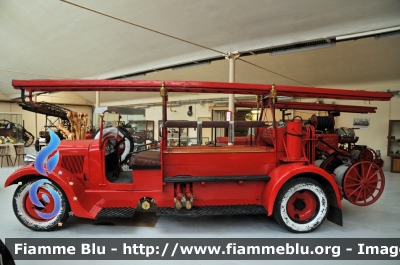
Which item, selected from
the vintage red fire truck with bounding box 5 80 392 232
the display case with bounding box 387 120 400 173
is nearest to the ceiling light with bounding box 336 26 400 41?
the vintage red fire truck with bounding box 5 80 392 232

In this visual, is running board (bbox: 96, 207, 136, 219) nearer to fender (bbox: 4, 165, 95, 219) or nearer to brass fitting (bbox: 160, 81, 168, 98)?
fender (bbox: 4, 165, 95, 219)

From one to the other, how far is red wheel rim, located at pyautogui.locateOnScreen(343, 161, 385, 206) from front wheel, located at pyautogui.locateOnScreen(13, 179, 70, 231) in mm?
3796

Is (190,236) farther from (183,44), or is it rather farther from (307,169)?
(183,44)

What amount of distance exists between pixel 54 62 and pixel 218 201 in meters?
9.32

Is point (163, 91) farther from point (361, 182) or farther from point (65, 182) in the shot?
point (361, 182)

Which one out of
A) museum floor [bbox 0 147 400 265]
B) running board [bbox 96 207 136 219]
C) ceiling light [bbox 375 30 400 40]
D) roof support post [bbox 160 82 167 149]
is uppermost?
ceiling light [bbox 375 30 400 40]

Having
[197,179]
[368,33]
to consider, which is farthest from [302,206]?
[368,33]

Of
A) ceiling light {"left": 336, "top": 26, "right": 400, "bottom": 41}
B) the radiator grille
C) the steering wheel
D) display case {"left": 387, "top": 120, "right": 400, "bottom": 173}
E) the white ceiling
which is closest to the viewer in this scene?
the radiator grille

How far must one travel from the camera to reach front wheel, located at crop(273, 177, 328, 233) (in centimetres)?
281

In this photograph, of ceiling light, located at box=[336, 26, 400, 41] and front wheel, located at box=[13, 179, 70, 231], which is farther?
ceiling light, located at box=[336, 26, 400, 41]

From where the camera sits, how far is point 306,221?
2879 mm

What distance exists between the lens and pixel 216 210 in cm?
287

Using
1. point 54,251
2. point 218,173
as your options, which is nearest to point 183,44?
point 218,173

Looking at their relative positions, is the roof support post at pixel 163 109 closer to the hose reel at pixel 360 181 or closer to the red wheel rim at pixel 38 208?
the red wheel rim at pixel 38 208
